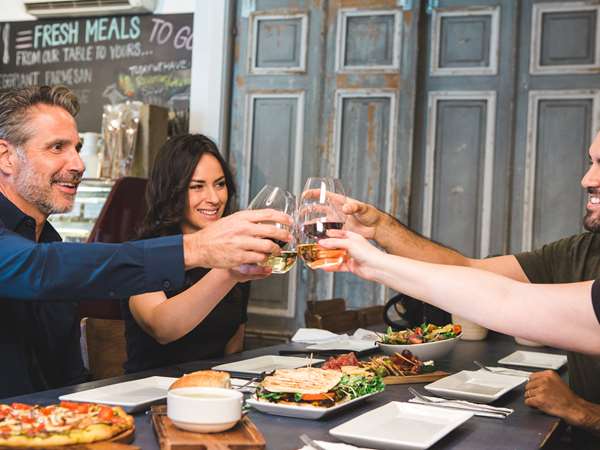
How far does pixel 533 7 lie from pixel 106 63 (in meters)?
2.95

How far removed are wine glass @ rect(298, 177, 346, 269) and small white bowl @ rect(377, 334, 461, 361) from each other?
0.61 m

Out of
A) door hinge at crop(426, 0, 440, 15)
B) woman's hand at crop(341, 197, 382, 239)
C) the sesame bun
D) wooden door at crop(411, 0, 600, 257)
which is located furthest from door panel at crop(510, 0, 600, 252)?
the sesame bun

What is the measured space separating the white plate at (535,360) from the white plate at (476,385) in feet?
1.22

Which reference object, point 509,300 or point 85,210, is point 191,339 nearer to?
point 509,300

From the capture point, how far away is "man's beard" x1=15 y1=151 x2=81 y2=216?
2105 mm

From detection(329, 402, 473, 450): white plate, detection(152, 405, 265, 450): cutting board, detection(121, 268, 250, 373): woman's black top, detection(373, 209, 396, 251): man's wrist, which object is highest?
detection(373, 209, 396, 251): man's wrist

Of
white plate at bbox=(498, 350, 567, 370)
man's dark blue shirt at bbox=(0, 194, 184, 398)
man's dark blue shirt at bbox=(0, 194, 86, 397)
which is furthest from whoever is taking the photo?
white plate at bbox=(498, 350, 567, 370)

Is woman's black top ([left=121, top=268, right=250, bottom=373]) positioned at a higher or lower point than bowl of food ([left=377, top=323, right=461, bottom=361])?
lower

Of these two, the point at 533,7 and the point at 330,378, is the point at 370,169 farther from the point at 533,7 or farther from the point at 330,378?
the point at 330,378

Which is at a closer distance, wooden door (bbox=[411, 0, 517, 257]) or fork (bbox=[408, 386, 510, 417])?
fork (bbox=[408, 386, 510, 417])

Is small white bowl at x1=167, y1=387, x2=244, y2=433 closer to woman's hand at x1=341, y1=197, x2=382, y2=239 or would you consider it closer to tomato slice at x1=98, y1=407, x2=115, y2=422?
tomato slice at x1=98, y1=407, x2=115, y2=422

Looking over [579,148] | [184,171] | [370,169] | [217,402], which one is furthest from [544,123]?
[217,402]

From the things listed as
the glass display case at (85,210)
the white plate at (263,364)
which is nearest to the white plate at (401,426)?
the white plate at (263,364)

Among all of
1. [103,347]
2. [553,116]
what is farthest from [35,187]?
[553,116]
